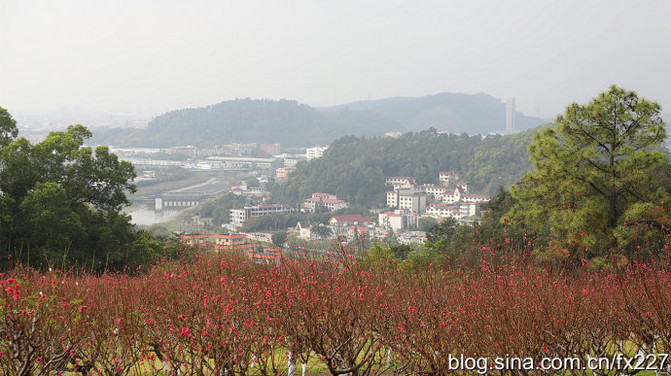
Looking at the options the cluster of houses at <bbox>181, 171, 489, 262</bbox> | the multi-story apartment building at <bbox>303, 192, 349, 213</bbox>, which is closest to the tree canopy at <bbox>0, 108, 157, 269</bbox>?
the cluster of houses at <bbox>181, 171, 489, 262</bbox>

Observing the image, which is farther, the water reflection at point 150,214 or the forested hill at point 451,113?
the forested hill at point 451,113

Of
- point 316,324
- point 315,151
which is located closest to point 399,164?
point 315,151

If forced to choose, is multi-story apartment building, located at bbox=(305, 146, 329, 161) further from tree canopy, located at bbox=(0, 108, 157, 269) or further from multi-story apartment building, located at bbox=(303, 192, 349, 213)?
tree canopy, located at bbox=(0, 108, 157, 269)

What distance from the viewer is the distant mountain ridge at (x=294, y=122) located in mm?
101875

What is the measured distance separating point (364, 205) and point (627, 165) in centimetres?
5631

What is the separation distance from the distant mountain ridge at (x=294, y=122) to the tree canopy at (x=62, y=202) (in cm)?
8422

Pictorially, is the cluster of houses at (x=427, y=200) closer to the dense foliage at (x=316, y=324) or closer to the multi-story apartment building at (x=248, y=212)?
the multi-story apartment building at (x=248, y=212)

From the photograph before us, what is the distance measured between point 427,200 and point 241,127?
52462mm

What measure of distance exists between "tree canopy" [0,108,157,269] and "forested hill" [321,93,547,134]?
447 feet

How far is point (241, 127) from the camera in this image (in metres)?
111

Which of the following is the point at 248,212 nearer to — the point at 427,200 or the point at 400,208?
the point at 400,208

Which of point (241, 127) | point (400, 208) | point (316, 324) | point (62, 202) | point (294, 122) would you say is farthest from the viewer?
point (294, 122)

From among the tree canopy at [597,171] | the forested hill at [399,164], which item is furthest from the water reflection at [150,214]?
the tree canopy at [597,171]

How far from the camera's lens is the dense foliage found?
11.2 feet
